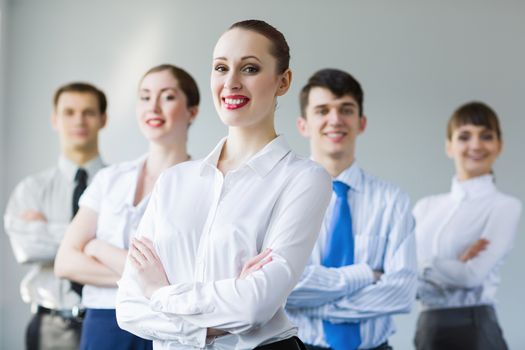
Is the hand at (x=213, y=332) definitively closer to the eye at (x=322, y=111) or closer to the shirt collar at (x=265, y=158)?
the shirt collar at (x=265, y=158)

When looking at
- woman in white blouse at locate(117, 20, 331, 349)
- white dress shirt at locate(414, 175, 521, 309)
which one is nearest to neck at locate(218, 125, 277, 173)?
woman in white blouse at locate(117, 20, 331, 349)

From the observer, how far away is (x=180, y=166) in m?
2.39

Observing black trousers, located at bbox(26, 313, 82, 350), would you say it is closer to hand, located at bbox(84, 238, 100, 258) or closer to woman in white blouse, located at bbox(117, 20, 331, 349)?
hand, located at bbox(84, 238, 100, 258)

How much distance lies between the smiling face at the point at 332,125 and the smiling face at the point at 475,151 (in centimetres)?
196

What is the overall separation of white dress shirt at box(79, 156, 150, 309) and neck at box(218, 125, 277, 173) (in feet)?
4.18

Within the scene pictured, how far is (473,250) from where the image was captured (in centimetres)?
526

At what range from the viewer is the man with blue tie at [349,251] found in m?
3.67

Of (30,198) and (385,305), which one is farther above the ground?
(30,198)

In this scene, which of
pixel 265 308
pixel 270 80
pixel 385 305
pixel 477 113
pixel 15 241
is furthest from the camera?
pixel 477 113

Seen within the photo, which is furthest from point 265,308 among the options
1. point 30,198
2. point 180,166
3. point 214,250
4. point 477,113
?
point 477,113

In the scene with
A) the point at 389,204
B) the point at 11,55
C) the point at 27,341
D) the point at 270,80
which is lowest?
the point at 27,341

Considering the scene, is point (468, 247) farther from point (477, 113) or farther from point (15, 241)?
point (15, 241)

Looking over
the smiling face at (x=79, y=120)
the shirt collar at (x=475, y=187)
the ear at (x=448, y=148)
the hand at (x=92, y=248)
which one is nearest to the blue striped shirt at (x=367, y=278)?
the hand at (x=92, y=248)

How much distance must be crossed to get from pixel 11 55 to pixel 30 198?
5.11 ft
